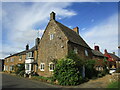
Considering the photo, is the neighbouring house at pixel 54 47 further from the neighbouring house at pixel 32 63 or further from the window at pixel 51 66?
the neighbouring house at pixel 32 63

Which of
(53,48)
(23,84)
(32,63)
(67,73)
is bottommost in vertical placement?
(23,84)

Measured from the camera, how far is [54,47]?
24.0 metres

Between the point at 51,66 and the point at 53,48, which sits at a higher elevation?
the point at 53,48

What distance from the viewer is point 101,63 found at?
3394 cm

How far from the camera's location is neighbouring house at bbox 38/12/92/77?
22.4m

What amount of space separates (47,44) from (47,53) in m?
2.01

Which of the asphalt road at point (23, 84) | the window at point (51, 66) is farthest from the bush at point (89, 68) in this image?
the asphalt road at point (23, 84)

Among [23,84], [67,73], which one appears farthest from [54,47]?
[23,84]

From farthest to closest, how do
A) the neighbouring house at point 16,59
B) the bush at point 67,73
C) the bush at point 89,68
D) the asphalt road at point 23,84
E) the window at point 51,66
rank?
the neighbouring house at point 16,59 < the window at point 51,66 < the bush at point 89,68 < the bush at point 67,73 < the asphalt road at point 23,84

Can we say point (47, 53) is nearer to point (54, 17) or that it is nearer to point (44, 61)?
point (44, 61)

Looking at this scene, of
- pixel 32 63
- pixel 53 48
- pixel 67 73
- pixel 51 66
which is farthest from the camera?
pixel 32 63

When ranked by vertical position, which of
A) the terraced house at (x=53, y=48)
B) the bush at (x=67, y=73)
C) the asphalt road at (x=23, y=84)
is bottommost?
the asphalt road at (x=23, y=84)

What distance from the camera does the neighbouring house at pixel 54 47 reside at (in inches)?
Answer: 883

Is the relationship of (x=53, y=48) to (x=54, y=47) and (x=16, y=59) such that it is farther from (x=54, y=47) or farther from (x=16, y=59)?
(x=16, y=59)
